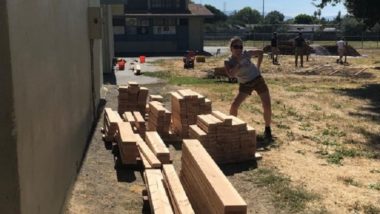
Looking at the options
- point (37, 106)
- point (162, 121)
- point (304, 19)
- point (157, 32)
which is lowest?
point (162, 121)

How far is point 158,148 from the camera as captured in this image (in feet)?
22.5

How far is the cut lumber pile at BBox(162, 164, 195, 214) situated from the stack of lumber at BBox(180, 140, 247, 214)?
15cm

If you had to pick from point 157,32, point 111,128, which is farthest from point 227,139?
point 157,32

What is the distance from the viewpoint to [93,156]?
27.3ft

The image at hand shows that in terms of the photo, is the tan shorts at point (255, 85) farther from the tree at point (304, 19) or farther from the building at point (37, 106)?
the tree at point (304, 19)

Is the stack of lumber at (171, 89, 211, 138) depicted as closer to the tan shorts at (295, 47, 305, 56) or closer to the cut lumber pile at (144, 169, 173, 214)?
the cut lumber pile at (144, 169, 173, 214)

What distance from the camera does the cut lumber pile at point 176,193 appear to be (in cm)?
445

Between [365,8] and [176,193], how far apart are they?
15812 mm

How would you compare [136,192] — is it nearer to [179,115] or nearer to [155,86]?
[179,115]

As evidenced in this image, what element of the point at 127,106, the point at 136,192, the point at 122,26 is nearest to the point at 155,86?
the point at 127,106

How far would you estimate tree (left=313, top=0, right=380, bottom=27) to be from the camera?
18.4 metres

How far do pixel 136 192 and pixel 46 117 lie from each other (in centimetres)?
222

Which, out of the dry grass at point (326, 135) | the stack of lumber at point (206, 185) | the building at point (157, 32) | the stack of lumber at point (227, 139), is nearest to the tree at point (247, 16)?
the building at point (157, 32)

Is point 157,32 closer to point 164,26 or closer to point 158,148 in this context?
point 164,26
